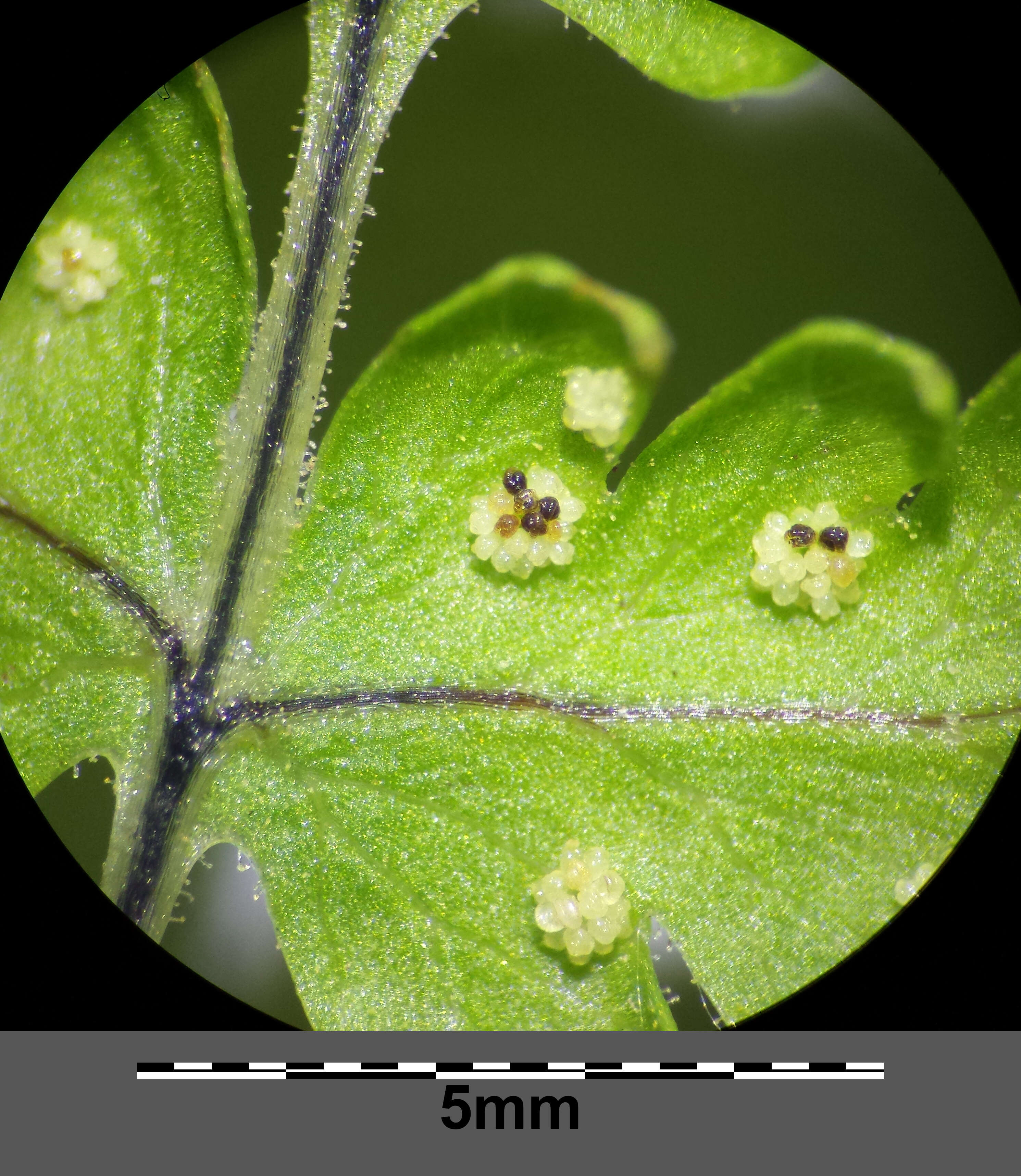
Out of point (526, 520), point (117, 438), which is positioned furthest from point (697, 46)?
point (117, 438)

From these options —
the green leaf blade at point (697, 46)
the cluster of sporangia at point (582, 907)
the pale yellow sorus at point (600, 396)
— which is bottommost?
the cluster of sporangia at point (582, 907)

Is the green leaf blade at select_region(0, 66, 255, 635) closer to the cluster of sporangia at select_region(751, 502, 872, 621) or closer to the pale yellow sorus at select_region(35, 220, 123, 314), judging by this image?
the pale yellow sorus at select_region(35, 220, 123, 314)

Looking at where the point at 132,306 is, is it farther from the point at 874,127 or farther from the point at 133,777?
the point at 874,127

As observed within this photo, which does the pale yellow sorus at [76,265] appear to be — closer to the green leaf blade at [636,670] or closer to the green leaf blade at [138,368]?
the green leaf blade at [138,368]

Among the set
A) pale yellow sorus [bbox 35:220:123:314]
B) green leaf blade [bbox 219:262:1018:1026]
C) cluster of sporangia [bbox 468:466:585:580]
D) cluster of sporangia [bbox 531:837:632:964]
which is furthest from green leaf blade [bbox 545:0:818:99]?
cluster of sporangia [bbox 531:837:632:964]

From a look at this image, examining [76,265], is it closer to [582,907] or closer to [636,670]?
[636,670]

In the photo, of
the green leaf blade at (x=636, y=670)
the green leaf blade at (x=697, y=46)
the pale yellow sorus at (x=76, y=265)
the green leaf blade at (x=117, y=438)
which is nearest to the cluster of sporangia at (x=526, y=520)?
the green leaf blade at (x=636, y=670)

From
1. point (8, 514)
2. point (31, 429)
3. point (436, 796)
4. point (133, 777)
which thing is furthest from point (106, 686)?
point (436, 796)
